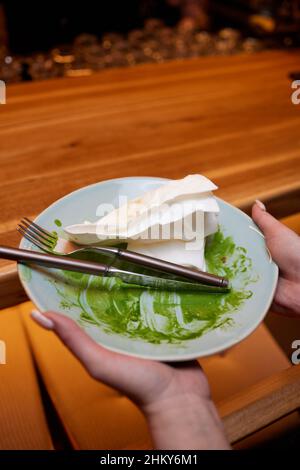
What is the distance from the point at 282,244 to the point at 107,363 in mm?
370

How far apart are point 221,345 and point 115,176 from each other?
466 mm

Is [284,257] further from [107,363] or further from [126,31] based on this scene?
[126,31]

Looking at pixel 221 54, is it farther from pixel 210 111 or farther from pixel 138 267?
pixel 138 267

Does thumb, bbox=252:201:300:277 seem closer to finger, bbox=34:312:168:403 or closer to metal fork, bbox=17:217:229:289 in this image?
metal fork, bbox=17:217:229:289

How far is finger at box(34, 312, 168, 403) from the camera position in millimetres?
511

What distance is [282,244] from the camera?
70 cm

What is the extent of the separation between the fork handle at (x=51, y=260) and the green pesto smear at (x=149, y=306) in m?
0.03

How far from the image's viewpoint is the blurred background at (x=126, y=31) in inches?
61.7

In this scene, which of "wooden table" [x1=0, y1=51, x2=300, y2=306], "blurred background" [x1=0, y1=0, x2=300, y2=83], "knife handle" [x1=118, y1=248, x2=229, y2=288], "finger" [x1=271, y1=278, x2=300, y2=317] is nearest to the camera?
"knife handle" [x1=118, y1=248, x2=229, y2=288]

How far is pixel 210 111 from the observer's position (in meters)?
1.16

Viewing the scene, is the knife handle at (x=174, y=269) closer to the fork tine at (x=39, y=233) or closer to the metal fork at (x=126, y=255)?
the metal fork at (x=126, y=255)

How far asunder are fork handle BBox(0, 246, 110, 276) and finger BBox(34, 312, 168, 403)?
9 centimetres

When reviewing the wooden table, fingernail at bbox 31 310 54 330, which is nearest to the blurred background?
the wooden table

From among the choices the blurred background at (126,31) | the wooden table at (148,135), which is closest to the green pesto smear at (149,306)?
the wooden table at (148,135)
